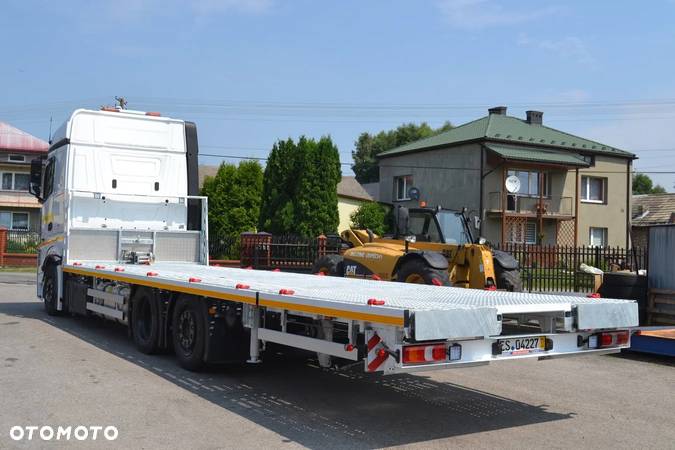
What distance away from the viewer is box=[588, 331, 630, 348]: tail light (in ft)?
22.0

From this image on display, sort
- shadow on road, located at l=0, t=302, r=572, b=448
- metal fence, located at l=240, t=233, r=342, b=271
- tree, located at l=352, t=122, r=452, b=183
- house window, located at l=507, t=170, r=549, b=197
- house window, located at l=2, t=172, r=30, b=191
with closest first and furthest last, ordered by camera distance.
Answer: shadow on road, located at l=0, t=302, r=572, b=448, metal fence, located at l=240, t=233, r=342, b=271, house window, located at l=507, t=170, r=549, b=197, house window, located at l=2, t=172, r=30, b=191, tree, located at l=352, t=122, r=452, b=183

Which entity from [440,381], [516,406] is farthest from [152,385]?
[516,406]

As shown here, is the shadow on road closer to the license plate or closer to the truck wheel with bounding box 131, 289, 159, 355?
the truck wheel with bounding box 131, 289, 159, 355

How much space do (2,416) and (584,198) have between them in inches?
1459

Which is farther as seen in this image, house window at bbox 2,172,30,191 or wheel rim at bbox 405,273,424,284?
house window at bbox 2,172,30,191

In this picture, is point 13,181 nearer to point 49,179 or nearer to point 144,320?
point 49,179

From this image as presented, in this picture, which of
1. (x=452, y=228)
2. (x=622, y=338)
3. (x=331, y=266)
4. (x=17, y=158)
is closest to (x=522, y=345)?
(x=622, y=338)

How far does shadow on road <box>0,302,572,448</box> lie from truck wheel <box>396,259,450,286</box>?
3.38 m

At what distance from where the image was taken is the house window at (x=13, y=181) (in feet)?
162

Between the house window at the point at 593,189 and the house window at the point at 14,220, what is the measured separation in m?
36.8

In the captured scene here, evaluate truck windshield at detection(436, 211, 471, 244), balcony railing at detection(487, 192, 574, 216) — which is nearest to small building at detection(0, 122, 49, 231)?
balcony railing at detection(487, 192, 574, 216)

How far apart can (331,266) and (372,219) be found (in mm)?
21537

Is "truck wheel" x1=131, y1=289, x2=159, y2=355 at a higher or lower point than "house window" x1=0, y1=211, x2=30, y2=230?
lower

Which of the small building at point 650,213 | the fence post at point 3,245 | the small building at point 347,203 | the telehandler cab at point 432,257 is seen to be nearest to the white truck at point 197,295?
the telehandler cab at point 432,257
